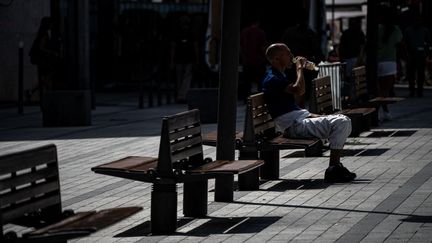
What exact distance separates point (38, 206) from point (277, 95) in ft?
18.4

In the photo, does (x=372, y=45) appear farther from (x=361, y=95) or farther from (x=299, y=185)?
(x=299, y=185)

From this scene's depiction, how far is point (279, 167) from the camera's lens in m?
15.5

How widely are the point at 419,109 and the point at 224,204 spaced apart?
13779 mm

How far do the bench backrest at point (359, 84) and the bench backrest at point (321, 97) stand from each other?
6.48 feet

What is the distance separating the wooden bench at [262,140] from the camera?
45.4 ft

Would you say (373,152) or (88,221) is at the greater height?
(88,221)

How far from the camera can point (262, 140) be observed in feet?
46.2

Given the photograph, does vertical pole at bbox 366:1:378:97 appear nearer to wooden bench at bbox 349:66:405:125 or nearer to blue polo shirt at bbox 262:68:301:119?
wooden bench at bbox 349:66:405:125

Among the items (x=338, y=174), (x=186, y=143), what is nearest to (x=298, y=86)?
(x=338, y=174)

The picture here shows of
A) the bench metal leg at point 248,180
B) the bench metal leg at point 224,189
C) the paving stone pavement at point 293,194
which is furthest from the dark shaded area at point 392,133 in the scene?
the bench metal leg at point 224,189

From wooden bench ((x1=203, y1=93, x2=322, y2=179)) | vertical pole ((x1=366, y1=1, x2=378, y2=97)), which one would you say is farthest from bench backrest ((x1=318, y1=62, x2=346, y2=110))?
wooden bench ((x1=203, y1=93, x2=322, y2=179))

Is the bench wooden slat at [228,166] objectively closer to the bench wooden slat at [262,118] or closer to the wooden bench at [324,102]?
the bench wooden slat at [262,118]

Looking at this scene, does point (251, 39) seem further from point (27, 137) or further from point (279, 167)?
point (279, 167)

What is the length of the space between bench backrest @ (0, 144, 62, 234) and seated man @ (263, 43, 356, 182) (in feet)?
16.9
